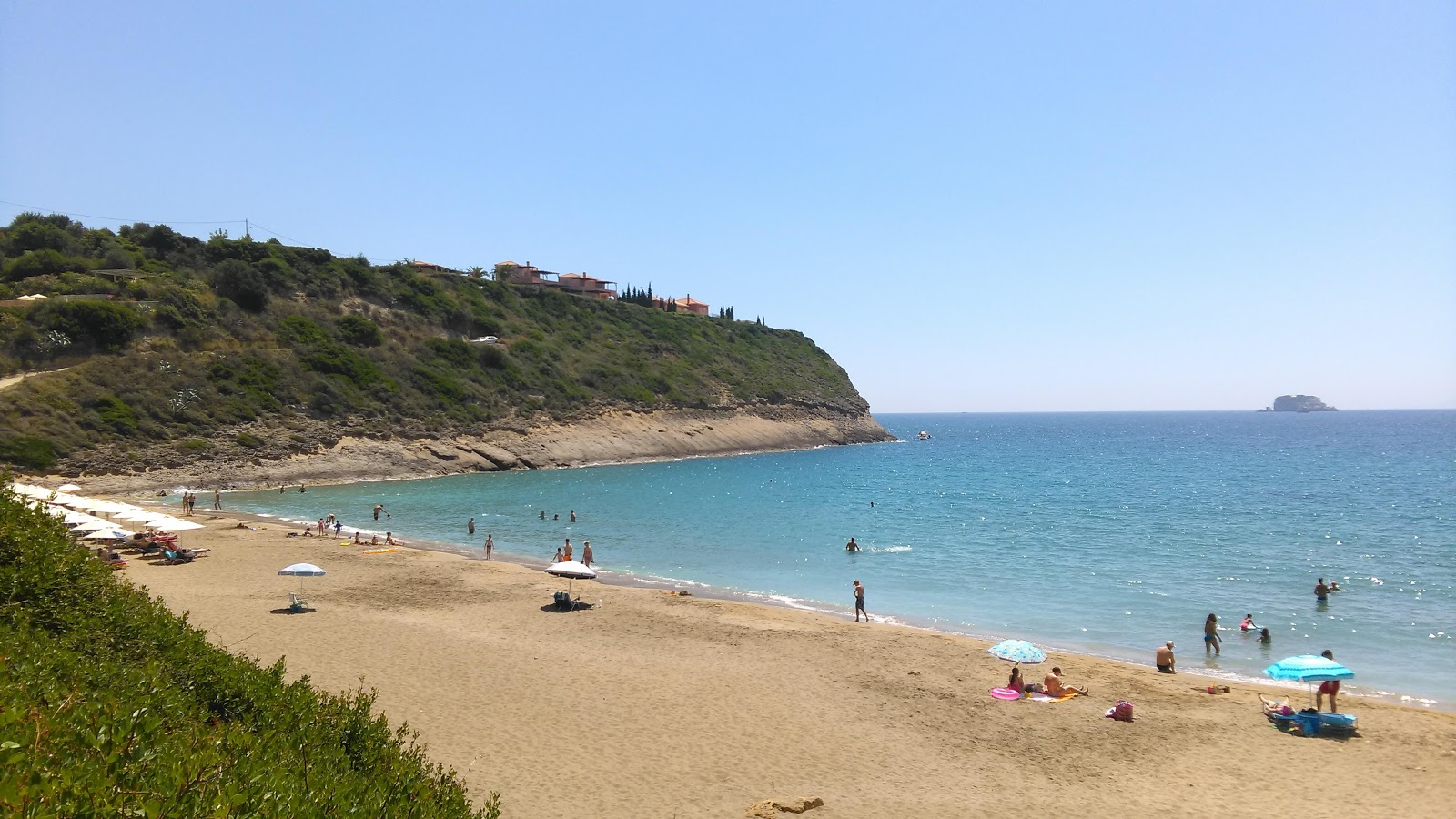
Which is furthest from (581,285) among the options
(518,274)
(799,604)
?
(799,604)

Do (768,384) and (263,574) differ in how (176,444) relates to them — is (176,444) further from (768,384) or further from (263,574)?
(768,384)

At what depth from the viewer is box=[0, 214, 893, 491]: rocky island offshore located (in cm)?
4938

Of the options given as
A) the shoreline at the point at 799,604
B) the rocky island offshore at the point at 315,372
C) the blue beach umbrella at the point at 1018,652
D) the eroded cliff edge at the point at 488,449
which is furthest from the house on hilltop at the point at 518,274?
the blue beach umbrella at the point at 1018,652

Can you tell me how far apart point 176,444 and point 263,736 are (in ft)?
178

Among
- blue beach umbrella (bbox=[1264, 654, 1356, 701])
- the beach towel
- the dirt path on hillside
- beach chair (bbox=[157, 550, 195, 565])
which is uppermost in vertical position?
the dirt path on hillside

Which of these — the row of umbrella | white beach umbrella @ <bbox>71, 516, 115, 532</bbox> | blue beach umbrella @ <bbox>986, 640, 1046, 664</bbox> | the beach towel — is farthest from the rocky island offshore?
the beach towel

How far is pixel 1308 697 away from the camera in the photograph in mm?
16594

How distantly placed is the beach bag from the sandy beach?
0.71 ft

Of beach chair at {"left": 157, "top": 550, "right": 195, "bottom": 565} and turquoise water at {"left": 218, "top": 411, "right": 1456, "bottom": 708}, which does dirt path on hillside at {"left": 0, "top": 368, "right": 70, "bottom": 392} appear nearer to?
turquoise water at {"left": 218, "top": 411, "right": 1456, "bottom": 708}

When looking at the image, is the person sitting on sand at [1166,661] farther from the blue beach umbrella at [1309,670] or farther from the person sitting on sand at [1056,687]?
the blue beach umbrella at [1309,670]

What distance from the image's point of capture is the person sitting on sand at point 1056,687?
1608 cm

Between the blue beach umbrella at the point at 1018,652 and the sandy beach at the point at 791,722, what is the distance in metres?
0.60

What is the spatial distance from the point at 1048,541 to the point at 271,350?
186ft

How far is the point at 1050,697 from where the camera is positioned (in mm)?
15969
